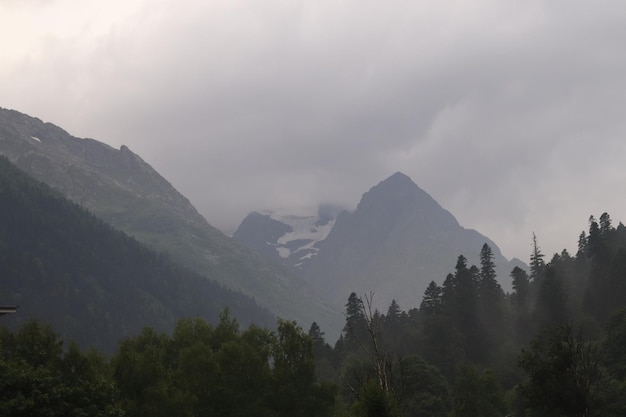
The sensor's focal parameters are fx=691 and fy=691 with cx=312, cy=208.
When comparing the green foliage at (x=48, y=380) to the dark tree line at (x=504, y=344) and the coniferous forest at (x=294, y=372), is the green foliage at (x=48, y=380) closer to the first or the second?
the coniferous forest at (x=294, y=372)

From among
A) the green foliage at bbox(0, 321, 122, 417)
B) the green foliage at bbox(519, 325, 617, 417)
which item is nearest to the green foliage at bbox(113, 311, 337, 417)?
the green foliage at bbox(0, 321, 122, 417)

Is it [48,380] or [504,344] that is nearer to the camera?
[48,380]

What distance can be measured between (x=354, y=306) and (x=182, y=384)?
8937 cm

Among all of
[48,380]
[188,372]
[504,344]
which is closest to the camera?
[48,380]

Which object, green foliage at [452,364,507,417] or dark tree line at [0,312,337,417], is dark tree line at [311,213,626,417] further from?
dark tree line at [0,312,337,417]

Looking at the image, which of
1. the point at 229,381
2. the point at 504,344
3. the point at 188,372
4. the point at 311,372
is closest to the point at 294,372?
the point at 311,372

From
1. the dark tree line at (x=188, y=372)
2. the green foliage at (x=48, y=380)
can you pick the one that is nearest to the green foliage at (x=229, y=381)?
the dark tree line at (x=188, y=372)

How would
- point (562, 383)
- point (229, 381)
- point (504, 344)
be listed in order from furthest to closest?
point (504, 344)
point (229, 381)
point (562, 383)

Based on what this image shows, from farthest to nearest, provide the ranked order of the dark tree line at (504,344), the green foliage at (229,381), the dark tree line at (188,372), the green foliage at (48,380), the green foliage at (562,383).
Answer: the green foliage at (229,381)
the dark tree line at (188,372)
the dark tree line at (504,344)
the green foliage at (562,383)
the green foliage at (48,380)

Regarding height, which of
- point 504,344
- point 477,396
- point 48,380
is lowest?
point 477,396

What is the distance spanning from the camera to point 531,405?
44.0 meters

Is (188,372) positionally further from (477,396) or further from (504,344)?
(504,344)

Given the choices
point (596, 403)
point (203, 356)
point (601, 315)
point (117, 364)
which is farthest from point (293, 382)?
point (601, 315)

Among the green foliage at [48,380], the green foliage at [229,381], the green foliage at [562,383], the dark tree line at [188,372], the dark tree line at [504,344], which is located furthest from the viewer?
the green foliage at [229,381]
